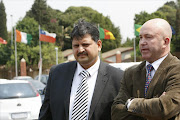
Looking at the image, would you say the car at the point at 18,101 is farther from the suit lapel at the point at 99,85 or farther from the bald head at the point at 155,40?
the bald head at the point at 155,40

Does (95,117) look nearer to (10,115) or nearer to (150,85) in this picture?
(150,85)

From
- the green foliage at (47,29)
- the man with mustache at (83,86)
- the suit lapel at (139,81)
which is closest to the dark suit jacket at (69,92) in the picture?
the man with mustache at (83,86)

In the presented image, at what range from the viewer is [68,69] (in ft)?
11.1

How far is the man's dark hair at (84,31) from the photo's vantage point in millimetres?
3125

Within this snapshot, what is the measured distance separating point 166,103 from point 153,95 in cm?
18

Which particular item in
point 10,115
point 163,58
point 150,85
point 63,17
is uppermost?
point 63,17

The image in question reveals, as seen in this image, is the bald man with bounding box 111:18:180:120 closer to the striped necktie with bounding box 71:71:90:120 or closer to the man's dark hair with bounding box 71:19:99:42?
the striped necktie with bounding box 71:71:90:120

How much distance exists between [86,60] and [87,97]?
0.41m

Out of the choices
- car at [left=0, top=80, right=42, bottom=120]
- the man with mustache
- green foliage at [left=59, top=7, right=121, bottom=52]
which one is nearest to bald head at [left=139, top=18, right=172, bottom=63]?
the man with mustache

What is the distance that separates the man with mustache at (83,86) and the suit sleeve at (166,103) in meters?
0.83

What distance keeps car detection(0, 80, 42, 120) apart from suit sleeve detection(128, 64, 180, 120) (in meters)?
6.95

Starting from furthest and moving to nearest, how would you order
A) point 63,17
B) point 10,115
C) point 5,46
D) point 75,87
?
point 63,17, point 5,46, point 10,115, point 75,87

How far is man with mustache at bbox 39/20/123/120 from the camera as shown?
305 centimetres

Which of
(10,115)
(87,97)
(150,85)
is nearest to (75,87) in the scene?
(87,97)
